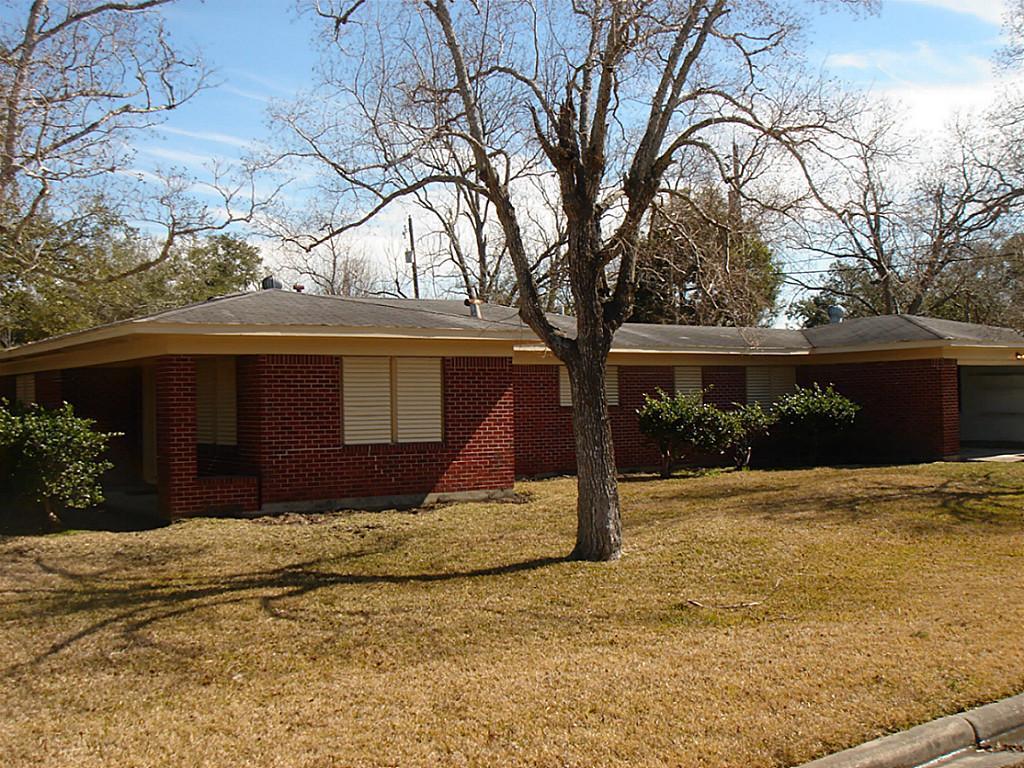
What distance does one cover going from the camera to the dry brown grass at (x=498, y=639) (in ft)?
18.1

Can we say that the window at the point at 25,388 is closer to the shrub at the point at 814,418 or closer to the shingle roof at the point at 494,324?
the shingle roof at the point at 494,324

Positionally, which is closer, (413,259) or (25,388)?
(25,388)

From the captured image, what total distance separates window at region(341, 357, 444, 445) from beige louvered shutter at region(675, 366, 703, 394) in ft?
25.0

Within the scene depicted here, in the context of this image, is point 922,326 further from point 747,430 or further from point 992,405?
point 992,405

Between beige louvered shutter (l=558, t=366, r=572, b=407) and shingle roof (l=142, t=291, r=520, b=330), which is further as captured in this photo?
beige louvered shutter (l=558, t=366, r=572, b=407)

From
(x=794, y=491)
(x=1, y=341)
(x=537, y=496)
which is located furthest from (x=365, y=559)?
(x=1, y=341)

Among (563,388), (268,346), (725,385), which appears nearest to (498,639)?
(268,346)

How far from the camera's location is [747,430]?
19.7 meters

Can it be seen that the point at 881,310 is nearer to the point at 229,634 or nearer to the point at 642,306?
the point at 642,306

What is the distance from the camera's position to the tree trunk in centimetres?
1031

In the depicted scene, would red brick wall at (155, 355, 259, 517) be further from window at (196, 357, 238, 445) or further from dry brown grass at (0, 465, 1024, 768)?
window at (196, 357, 238, 445)

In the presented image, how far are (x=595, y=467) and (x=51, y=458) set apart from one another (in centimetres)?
699

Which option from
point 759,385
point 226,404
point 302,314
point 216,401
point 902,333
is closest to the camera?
point 302,314

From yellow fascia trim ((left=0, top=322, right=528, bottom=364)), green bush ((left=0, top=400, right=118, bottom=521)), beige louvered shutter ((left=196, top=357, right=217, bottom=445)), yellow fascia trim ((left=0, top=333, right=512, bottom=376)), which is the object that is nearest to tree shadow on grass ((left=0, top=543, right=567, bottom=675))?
green bush ((left=0, top=400, right=118, bottom=521))
